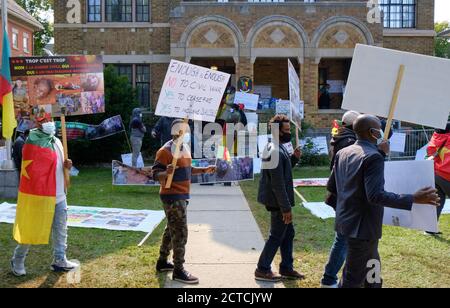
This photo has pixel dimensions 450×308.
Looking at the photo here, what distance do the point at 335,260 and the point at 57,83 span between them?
33.0 ft

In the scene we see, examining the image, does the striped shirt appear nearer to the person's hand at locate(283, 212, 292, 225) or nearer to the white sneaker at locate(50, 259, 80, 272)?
the person's hand at locate(283, 212, 292, 225)

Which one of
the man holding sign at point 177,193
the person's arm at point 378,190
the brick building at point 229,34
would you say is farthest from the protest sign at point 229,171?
the brick building at point 229,34

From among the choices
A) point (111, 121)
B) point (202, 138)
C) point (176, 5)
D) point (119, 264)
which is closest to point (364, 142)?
point (119, 264)

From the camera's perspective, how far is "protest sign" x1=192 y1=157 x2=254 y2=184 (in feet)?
38.8

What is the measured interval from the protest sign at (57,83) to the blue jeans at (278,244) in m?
8.73

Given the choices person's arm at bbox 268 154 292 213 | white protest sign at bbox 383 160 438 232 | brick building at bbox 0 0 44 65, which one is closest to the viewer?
white protest sign at bbox 383 160 438 232

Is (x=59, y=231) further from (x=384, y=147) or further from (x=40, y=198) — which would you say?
(x=384, y=147)

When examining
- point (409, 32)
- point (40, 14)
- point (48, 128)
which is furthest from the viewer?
point (40, 14)

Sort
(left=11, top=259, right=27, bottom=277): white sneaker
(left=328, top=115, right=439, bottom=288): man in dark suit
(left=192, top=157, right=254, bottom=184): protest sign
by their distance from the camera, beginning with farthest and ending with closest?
1. (left=192, top=157, right=254, bottom=184): protest sign
2. (left=11, top=259, right=27, bottom=277): white sneaker
3. (left=328, top=115, right=439, bottom=288): man in dark suit

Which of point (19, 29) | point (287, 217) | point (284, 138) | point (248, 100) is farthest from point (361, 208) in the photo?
point (19, 29)

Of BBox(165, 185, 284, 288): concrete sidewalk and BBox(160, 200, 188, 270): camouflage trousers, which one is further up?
BBox(160, 200, 188, 270): camouflage trousers

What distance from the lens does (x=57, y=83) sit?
13422 millimetres

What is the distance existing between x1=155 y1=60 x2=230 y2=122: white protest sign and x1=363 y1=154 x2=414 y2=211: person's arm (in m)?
2.44

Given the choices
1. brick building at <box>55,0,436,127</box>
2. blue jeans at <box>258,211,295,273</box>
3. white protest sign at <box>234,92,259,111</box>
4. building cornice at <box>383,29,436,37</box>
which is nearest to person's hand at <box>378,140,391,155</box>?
blue jeans at <box>258,211,295,273</box>
